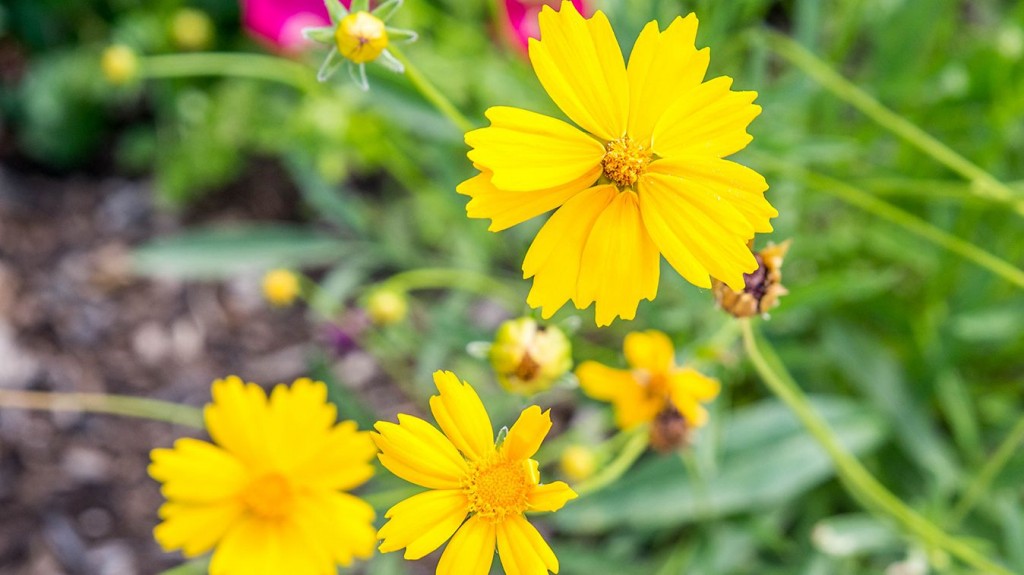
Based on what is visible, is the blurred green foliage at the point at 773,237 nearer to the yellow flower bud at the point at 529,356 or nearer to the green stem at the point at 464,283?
the green stem at the point at 464,283

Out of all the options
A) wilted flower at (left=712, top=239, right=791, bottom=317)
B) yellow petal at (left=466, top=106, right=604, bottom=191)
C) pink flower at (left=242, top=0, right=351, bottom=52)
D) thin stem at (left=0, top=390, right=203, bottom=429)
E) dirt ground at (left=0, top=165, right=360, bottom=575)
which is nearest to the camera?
yellow petal at (left=466, top=106, right=604, bottom=191)

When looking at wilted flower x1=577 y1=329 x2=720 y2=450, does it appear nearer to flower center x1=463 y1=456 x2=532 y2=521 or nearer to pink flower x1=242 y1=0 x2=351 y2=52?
flower center x1=463 y1=456 x2=532 y2=521

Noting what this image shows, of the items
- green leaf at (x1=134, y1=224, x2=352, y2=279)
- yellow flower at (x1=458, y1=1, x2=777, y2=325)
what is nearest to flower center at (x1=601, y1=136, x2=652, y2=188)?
yellow flower at (x1=458, y1=1, x2=777, y2=325)

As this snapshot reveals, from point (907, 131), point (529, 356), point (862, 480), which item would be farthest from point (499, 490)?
point (907, 131)

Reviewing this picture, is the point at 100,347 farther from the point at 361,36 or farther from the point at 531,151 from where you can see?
the point at 531,151

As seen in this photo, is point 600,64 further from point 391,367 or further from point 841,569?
point 391,367
